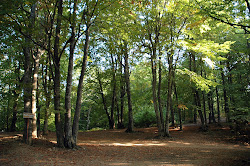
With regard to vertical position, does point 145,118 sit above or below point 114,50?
below

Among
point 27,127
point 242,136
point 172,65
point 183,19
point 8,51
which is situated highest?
point 183,19

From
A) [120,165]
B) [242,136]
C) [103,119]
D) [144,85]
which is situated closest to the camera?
[120,165]

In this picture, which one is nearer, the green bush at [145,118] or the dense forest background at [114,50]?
the dense forest background at [114,50]

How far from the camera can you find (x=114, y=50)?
37.1 ft

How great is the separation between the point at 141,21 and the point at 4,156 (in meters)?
11.6

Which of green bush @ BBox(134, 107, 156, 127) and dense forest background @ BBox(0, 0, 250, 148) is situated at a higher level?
dense forest background @ BBox(0, 0, 250, 148)

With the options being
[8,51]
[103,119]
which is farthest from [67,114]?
[103,119]

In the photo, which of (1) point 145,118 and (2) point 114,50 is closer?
(2) point 114,50

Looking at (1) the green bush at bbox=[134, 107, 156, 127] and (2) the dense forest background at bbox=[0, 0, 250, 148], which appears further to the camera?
(1) the green bush at bbox=[134, 107, 156, 127]

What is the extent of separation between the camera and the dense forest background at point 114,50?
326 inches

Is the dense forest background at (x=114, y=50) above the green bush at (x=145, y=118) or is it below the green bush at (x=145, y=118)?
above

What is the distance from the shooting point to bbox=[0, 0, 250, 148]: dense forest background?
828 centimetres

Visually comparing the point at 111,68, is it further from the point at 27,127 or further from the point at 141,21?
the point at 27,127

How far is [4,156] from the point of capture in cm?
629
